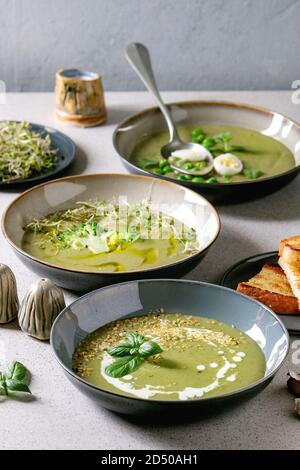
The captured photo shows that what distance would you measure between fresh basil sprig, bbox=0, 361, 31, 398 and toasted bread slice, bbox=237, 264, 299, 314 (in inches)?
17.7

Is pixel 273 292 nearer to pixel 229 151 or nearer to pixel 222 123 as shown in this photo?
pixel 229 151

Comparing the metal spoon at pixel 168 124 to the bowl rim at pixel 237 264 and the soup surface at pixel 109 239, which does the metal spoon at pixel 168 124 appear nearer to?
the soup surface at pixel 109 239

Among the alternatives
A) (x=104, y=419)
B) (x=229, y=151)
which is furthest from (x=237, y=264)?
(x=229, y=151)

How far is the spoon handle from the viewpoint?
2.44 m

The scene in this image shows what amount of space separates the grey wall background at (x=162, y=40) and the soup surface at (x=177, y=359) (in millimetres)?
1656

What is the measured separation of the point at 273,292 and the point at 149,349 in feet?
1.08

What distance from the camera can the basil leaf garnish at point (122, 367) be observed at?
1.35 m

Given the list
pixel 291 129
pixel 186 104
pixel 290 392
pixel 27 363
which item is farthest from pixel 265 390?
pixel 186 104

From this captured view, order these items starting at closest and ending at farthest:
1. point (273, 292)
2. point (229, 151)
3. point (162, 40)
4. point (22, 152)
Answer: point (273, 292) < point (22, 152) < point (229, 151) < point (162, 40)

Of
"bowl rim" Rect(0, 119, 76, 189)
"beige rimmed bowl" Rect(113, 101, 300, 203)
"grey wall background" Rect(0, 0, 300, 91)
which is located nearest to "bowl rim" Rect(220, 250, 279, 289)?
"beige rimmed bowl" Rect(113, 101, 300, 203)

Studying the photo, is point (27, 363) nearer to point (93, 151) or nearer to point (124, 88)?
point (93, 151)

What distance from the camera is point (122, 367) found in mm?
1356

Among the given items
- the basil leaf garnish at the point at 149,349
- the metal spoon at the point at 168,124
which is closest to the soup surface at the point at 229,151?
the metal spoon at the point at 168,124

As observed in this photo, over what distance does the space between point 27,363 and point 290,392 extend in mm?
465
